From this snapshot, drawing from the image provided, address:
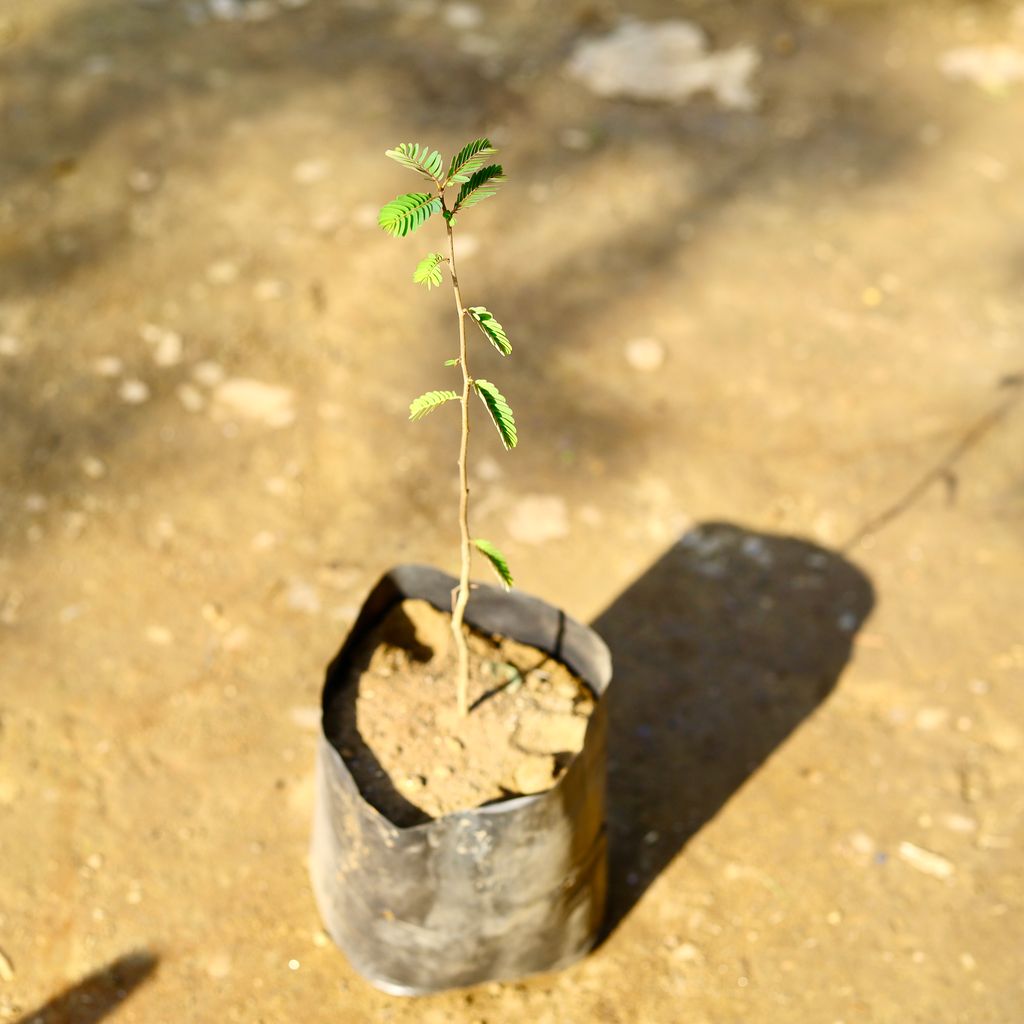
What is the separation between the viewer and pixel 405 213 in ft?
5.19

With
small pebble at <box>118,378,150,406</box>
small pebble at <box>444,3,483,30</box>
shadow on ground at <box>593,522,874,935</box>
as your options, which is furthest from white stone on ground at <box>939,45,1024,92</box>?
small pebble at <box>118,378,150,406</box>

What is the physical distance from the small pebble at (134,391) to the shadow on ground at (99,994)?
5.27 feet

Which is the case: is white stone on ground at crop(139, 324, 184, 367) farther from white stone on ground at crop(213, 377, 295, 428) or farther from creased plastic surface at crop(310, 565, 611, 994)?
creased plastic surface at crop(310, 565, 611, 994)

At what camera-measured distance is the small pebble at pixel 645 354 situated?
366 centimetres

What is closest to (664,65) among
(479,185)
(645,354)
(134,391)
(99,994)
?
(645,354)

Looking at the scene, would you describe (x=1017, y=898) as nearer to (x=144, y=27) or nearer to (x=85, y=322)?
(x=85, y=322)

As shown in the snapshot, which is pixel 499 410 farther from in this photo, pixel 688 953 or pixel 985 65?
pixel 985 65

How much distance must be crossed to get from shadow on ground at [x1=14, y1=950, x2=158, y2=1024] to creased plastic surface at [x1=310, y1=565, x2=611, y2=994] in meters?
0.36

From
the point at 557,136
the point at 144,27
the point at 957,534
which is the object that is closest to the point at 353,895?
the point at 957,534

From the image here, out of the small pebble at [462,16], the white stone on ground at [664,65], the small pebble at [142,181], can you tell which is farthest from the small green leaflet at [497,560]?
the small pebble at [462,16]

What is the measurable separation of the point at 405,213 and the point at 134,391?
214 cm

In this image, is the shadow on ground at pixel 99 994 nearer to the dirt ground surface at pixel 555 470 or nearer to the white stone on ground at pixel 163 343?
the dirt ground surface at pixel 555 470

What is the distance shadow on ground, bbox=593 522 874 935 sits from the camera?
8.80 feet

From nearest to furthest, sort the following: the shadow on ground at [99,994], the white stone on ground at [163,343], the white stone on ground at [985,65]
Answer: the shadow on ground at [99,994]
the white stone on ground at [163,343]
the white stone on ground at [985,65]
